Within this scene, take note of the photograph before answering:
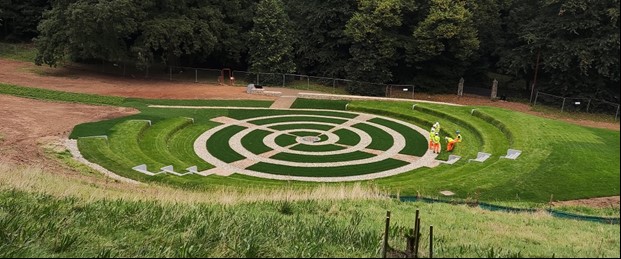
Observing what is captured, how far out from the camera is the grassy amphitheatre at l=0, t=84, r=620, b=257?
32.6 feet

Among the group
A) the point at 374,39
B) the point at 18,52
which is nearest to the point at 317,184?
the point at 374,39

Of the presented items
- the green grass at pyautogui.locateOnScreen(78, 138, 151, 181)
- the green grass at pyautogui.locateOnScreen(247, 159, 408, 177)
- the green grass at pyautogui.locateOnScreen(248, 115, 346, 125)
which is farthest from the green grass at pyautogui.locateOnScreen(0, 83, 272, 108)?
the green grass at pyautogui.locateOnScreen(247, 159, 408, 177)

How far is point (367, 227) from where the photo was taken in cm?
1223

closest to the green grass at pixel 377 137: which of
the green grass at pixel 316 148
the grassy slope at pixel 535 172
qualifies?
the green grass at pixel 316 148

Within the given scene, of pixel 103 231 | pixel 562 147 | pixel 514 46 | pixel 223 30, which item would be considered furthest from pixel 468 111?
pixel 103 231

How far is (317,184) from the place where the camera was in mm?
25203

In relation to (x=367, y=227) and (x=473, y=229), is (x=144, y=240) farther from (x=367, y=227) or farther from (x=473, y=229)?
(x=473, y=229)

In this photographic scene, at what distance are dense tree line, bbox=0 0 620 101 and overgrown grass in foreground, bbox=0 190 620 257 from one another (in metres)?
33.4

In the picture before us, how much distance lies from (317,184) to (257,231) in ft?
47.8

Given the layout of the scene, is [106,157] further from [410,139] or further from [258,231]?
[410,139]

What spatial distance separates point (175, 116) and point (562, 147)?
26.2 meters

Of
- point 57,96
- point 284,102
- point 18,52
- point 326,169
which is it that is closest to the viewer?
point 326,169

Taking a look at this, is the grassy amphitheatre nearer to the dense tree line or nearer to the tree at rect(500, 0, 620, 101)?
the dense tree line

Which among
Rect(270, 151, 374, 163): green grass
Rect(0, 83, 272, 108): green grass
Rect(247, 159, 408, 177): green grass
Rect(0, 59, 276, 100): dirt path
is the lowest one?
Rect(247, 159, 408, 177): green grass
